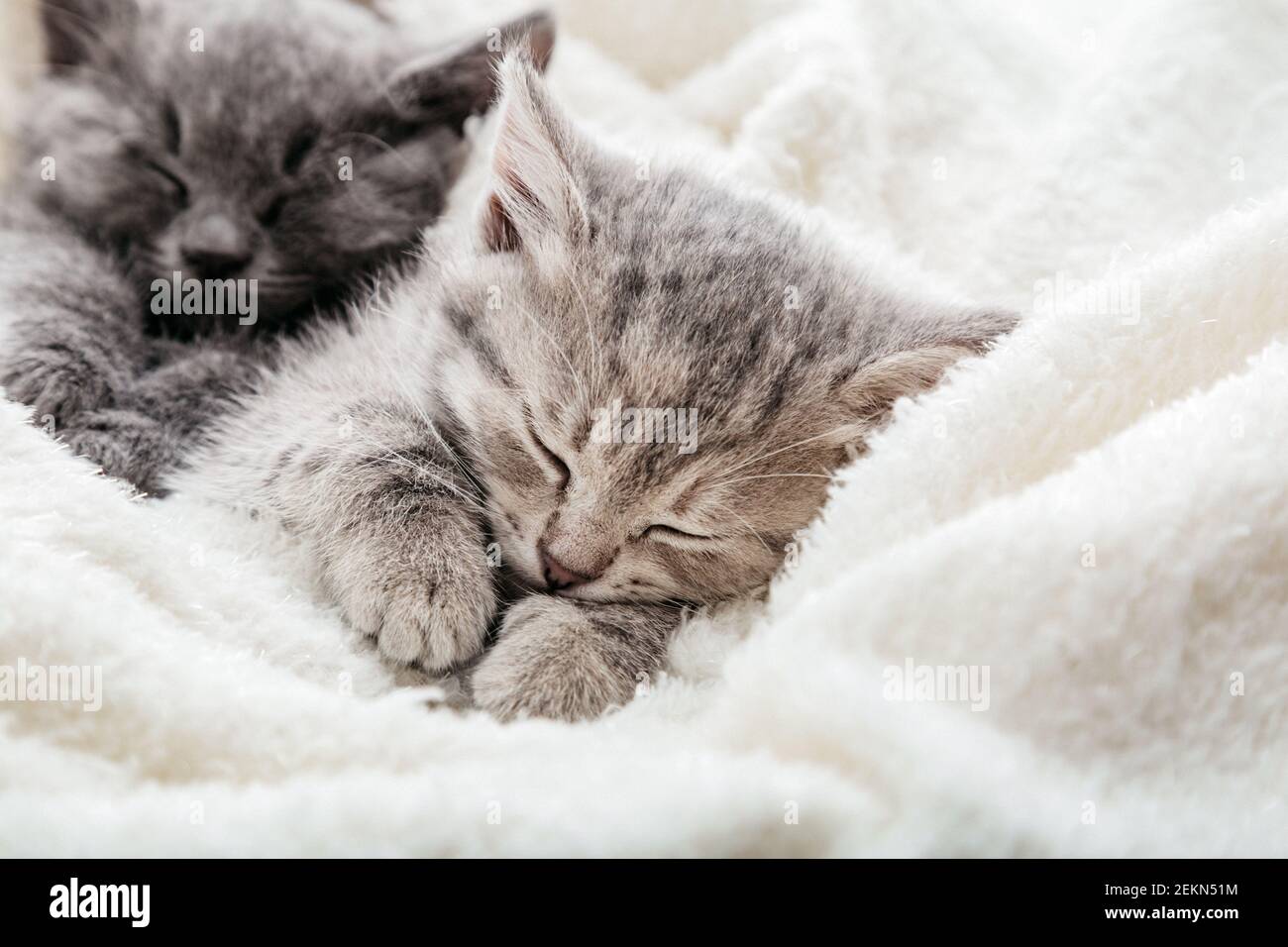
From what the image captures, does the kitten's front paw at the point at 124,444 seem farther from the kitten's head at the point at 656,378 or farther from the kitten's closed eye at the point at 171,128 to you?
the kitten's closed eye at the point at 171,128

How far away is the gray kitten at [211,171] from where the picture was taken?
4.32ft

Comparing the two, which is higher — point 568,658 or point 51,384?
point 51,384

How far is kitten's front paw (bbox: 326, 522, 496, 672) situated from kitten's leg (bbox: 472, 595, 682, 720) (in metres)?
0.04

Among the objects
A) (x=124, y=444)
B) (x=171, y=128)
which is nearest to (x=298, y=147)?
(x=171, y=128)

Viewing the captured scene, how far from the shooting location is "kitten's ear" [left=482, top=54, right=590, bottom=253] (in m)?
1.10

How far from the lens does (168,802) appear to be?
641mm

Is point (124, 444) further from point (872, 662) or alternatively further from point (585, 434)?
point (872, 662)

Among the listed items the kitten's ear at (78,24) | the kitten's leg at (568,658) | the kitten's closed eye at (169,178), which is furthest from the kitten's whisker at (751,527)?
the kitten's ear at (78,24)

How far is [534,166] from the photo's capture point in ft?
3.72

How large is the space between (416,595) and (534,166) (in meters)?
0.51

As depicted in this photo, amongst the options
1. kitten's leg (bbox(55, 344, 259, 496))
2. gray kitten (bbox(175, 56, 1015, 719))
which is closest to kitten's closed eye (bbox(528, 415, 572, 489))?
gray kitten (bbox(175, 56, 1015, 719))

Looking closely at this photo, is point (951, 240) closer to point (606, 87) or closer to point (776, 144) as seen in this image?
point (776, 144)
